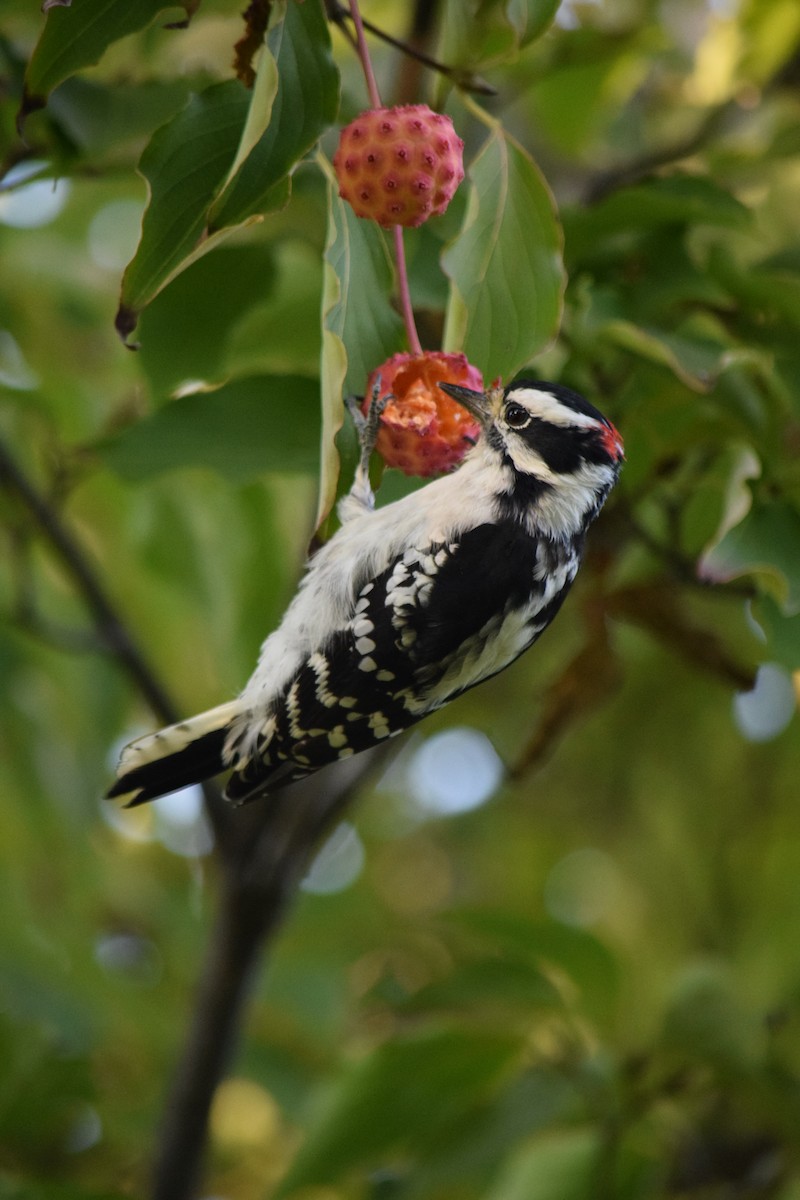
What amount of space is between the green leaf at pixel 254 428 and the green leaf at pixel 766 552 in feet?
2.34

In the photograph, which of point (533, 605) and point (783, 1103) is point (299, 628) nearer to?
point (533, 605)

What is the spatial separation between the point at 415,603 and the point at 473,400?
33cm

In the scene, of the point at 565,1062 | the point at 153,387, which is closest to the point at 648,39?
the point at 153,387

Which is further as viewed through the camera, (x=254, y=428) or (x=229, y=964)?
(x=229, y=964)

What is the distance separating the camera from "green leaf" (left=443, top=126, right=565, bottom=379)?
167 centimetres

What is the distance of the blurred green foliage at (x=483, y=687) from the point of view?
1740 mm

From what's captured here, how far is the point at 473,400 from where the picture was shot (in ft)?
6.35

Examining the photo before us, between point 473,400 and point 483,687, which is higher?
point 473,400

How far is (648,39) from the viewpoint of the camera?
315 centimetres

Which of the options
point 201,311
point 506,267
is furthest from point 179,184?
point 201,311

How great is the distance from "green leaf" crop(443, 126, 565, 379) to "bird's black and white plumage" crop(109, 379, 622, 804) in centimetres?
27

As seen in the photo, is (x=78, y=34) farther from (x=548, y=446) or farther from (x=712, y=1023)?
(x=712, y=1023)

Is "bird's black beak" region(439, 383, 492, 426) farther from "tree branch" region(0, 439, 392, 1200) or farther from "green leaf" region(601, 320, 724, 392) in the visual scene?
"tree branch" region(0, 439, 392, 1200)

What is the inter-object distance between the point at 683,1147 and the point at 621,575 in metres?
1.41
